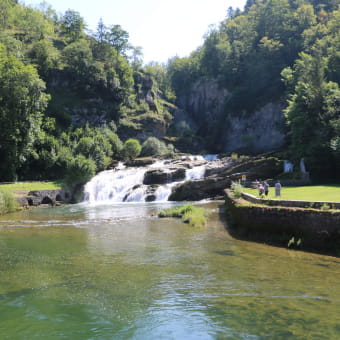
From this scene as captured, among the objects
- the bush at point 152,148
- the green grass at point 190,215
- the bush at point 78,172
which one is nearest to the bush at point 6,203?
the bush at point 78,172

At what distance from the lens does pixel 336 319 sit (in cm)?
653

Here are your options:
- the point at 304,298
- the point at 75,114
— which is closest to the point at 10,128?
the point at 75,114

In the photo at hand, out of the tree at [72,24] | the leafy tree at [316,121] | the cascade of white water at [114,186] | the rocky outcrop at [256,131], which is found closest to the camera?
the leafy tree at [316,121]

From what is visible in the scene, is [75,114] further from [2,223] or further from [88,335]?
[88,335]

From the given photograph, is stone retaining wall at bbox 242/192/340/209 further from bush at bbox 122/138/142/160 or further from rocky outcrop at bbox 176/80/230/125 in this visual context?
rocky outcrop at bbox 176/80/230/125

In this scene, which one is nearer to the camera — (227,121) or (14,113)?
(14,113)

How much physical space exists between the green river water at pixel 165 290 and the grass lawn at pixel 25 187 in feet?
64.4

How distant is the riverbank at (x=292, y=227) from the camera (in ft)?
39.3

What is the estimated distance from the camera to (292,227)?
44.1 feet

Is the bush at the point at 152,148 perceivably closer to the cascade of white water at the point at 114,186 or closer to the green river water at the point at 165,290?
the cascade of white water at the point at 114,186

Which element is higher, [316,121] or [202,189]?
[316,121]

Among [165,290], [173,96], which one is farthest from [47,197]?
[173,96]

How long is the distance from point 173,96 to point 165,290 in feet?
293

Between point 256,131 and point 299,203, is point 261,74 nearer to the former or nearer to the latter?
point 256,131
